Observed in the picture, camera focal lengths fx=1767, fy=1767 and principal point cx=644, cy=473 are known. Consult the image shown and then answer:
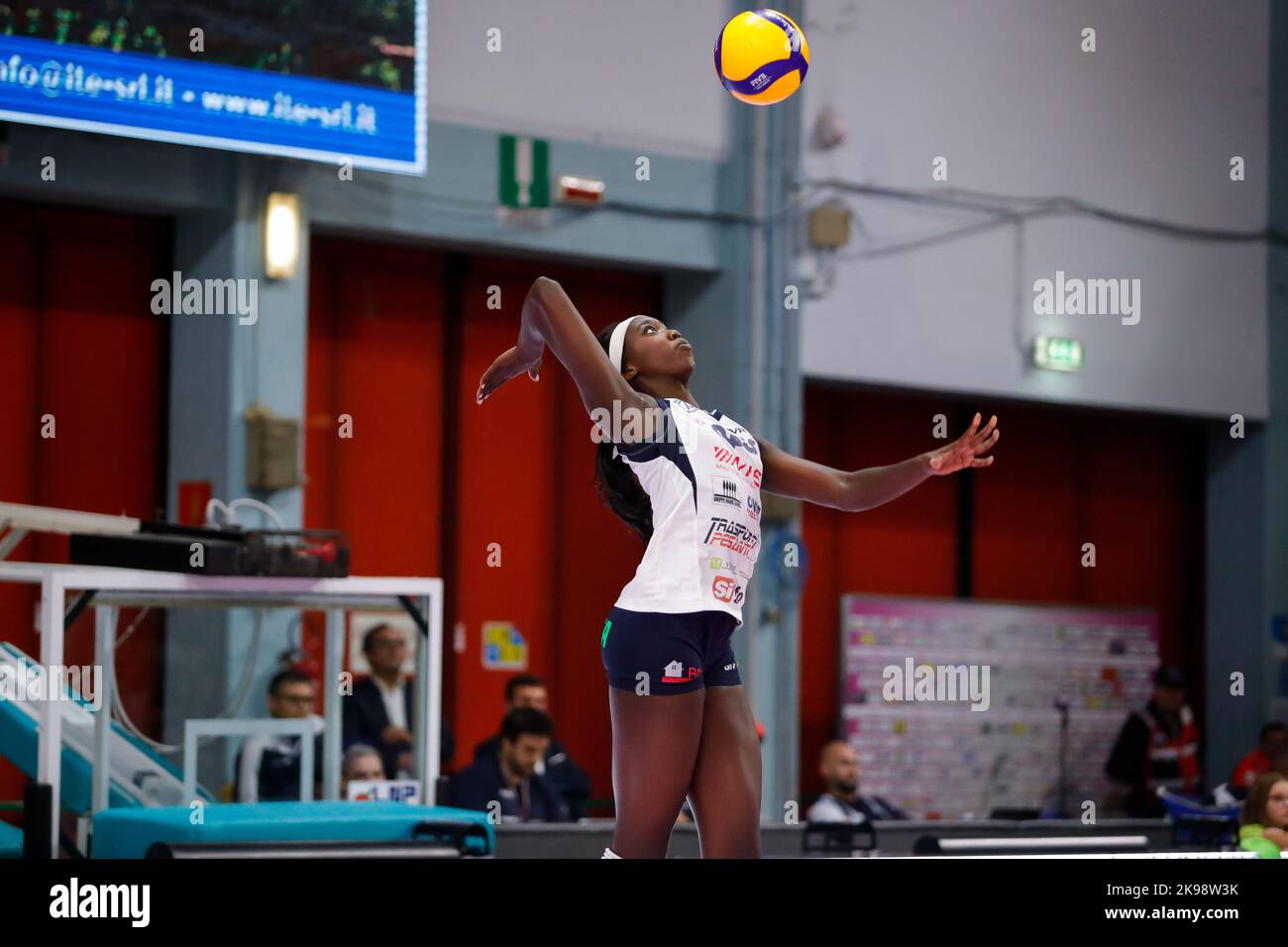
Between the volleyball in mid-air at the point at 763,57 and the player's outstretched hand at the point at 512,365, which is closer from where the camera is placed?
the player's outstretched hand at the point at 512,365

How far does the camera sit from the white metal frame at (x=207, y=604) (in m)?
5.44

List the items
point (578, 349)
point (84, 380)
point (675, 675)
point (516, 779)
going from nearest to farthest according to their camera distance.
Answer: point (675, 675) < point (578, 349) < point (516, 779) < point (84, 380)

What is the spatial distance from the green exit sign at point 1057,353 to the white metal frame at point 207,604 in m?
6.06

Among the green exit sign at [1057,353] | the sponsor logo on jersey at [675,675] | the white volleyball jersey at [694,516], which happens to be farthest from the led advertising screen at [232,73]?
the sponsor logo on jersey at [675,675]

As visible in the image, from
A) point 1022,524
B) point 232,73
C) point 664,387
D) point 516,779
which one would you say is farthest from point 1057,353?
point 664,387

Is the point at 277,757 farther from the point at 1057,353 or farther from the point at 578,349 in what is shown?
the point at 1057,353

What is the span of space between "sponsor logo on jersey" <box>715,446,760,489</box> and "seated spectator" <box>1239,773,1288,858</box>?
3103mm

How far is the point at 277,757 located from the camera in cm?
741

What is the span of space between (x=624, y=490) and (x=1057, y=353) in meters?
8.14

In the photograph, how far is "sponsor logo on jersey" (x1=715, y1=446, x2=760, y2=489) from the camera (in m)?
3.84

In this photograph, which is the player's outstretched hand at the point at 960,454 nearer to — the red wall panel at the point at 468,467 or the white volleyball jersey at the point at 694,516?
the white volleyball jersey at the point at 694,516

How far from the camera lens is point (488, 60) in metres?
9.65
